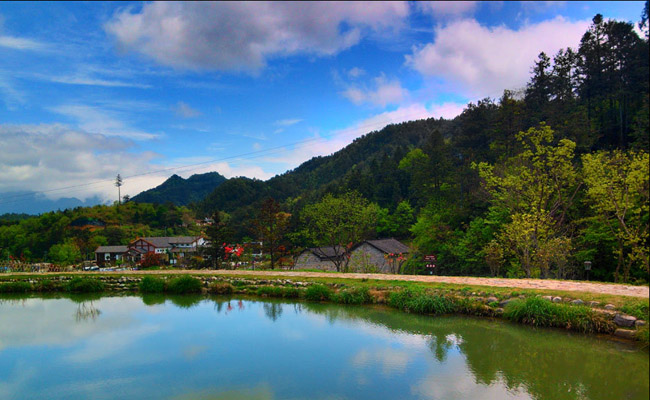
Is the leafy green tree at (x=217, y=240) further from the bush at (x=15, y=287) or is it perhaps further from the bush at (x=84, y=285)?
the bush at (x=15, y=287)

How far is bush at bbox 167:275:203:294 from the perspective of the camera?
872 inches

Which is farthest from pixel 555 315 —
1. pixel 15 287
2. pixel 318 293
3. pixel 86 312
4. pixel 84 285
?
pixel 15 287

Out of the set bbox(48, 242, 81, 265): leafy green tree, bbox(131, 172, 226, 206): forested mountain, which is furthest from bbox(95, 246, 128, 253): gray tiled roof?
bbox(131, 172, 226, 206): forested mountain

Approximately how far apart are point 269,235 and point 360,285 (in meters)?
13.2

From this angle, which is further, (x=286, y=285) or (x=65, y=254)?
(x=65, y=254)

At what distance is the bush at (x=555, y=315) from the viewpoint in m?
11.1

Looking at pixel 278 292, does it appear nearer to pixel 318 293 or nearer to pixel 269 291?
pixel 269 291

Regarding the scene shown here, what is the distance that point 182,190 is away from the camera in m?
172

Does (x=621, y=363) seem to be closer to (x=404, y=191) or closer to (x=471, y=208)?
(x=471, y=208)

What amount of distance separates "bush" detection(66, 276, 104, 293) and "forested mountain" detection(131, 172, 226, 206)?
455ft

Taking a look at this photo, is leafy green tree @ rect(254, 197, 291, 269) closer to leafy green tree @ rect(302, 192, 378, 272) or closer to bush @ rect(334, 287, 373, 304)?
leafy green tree @ rect(302, 192, 378, 272)

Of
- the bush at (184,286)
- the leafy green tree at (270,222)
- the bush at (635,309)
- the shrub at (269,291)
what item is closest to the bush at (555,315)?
the bush at (635,309)

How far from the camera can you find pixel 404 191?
62469 millimetres

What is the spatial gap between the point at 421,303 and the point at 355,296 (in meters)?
3.26
